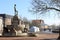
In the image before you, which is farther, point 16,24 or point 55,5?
point 16,24

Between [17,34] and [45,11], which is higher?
[45,11]

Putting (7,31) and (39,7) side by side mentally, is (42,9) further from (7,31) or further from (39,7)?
(7,31)

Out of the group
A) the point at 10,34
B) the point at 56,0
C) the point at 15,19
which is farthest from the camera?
the point at 15,19

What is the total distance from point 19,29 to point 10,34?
6.55 feet

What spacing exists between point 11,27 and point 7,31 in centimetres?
103

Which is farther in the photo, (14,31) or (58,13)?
(14,31)

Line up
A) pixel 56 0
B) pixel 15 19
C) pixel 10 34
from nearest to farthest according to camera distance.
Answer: pixel 56 0 < pixel 10 34 < pixel 15 19

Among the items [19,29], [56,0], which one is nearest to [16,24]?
[19,29]

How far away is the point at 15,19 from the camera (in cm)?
3281

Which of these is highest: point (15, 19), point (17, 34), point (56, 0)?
point (56, 0)

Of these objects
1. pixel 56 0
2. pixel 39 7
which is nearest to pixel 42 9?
pixel 39 7

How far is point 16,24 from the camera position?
32.0 metres

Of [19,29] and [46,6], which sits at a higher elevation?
[46,6]

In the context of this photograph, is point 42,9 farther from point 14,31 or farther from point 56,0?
point 14,31
